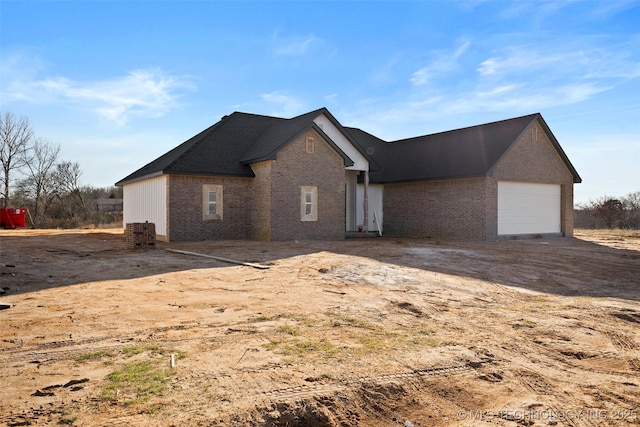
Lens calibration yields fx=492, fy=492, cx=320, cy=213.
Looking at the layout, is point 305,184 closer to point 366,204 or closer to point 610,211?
point 366,204

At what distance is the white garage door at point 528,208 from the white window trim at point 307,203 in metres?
9.08

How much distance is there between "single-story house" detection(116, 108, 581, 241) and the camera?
2117 cm

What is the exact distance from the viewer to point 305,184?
21.9 meters

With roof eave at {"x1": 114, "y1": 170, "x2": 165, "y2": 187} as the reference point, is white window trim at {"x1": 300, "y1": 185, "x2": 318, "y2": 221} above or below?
below

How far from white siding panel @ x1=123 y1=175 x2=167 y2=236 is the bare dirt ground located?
8916 mm

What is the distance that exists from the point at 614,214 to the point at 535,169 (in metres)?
19.2

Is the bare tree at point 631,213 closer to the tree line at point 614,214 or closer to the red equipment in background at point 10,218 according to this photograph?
the tree line at point 614,214

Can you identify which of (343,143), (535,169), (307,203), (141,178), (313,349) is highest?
(343,143)

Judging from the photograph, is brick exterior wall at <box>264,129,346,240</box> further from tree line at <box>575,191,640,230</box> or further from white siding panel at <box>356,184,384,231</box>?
tree line at <box>575,191,640,230</box>

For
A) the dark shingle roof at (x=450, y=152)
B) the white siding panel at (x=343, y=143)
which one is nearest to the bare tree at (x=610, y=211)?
the dark shingle roof at (x=450, y=152)

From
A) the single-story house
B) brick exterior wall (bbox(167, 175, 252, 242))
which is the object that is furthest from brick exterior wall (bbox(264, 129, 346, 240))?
brick exterior wall (bbox(167, 175, 252, 242))

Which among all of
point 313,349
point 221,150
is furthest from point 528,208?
point 313,349

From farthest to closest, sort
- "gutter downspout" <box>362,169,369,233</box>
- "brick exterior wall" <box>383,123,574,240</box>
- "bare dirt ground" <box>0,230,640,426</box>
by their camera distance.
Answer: "gutter downspout" <box>362,169,369,233</box> → "brick exterior wall" <box>383,123,574,240</box> → "bare dirt ground" <box>0,230,640,426</box>

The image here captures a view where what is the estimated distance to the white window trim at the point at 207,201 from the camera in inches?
834
